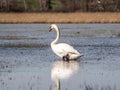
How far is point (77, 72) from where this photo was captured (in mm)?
13750

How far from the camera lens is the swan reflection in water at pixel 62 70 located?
12.8 m

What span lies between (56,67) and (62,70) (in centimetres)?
67

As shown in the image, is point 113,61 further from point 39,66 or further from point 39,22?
point 39,22

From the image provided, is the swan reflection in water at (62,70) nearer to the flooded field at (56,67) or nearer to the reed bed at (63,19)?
the flooded field at (56,67)

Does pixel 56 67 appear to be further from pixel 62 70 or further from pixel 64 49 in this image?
pixel 64 49

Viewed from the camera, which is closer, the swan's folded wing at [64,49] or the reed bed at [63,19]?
the swan's folded wing at [64,49]

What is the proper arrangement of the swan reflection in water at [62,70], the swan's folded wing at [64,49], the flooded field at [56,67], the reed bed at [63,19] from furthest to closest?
the reed bed at [63,19], the swan's folded wing at [64,49], the swan reflection in water at [62,70], the flooded field at [56,67]

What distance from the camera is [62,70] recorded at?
14.2 m

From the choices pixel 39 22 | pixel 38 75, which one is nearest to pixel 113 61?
pixel 38 75

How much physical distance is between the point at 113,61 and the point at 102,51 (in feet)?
9.95

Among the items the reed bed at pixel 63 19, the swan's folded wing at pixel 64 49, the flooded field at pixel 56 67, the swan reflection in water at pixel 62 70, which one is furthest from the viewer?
the reed bed at pixel 63 19

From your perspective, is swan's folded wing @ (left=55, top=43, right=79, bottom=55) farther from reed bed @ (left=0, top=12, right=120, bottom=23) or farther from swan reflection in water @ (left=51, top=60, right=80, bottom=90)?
reed bed @ (left=0, top=12, right=120, bottom=23)

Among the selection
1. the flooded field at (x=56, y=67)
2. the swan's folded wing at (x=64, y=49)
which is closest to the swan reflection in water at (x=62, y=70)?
the flooded field at (x=56, y=67)

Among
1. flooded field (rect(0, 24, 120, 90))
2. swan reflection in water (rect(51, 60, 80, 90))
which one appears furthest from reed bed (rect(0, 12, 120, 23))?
swan reflection in water (rect(51, 60, 80, 90))
